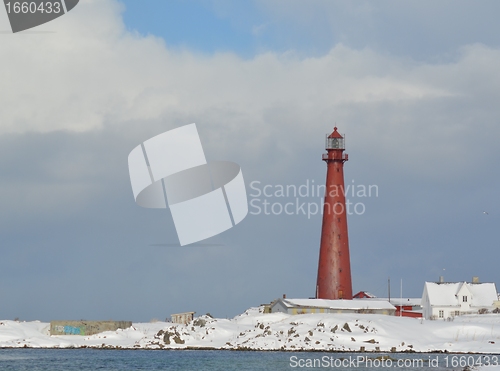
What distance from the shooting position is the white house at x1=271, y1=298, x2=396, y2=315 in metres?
84.8

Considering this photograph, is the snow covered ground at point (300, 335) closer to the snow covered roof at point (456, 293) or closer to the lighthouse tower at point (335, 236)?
the lighthouse tower at point (335, 236)

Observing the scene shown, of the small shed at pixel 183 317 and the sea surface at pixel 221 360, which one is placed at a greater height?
the small shed at pixel 183 317

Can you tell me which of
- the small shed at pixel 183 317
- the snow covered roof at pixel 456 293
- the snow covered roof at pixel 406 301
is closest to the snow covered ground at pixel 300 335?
the small shed at pixel 183 317

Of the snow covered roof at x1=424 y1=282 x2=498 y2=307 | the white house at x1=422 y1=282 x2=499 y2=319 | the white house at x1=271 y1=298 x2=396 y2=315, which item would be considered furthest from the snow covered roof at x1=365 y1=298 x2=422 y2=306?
the white house at x1=271 y1=298 x2=396 y2=315

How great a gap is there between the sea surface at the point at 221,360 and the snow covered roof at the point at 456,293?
27648mm

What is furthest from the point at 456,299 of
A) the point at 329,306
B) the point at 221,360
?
the point at 221,360

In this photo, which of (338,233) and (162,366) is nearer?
(162,366)

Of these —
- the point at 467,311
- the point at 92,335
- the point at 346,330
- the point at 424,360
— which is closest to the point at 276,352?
the point at 346,330

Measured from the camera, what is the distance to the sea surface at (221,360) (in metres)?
56.4

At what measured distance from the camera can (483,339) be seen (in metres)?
72.5

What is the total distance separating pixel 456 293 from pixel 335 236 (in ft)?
58.9

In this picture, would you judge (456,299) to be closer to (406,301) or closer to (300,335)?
(406,301)

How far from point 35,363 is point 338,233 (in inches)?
1316

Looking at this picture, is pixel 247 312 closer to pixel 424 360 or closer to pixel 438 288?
pixel 438 288
